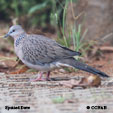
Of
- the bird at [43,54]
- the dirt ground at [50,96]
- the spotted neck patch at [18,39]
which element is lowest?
the dirt ground at [50,96]

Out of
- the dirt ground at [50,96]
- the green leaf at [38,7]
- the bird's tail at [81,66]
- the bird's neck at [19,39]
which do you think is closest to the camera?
the dirt ground at [50,96]

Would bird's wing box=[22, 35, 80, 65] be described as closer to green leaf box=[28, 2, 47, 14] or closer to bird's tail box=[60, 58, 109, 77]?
bird's tail box=[60, 58, 109, 77]

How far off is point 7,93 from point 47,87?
0.62 meters

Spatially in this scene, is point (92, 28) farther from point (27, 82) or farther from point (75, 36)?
point (27, 82)

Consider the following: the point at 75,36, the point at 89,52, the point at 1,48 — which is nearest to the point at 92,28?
the point at 89,52

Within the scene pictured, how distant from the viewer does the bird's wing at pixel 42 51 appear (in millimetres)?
5180

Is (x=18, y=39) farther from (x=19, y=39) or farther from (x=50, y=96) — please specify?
(x=50, y=96)

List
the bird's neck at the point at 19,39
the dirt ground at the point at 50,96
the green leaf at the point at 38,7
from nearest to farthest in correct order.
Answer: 1. the dirt ground at the point at 50,96
2. the bird's neck at the point at 19,39
3. the green leaf at the point at 38,7

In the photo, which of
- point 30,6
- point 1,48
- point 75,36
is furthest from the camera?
point 30,6

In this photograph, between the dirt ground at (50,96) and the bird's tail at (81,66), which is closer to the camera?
the dirt ground at (50,96)

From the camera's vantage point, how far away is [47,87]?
471 centimetres

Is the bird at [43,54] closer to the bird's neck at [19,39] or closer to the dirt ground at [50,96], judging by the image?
the bird's neck at [19,39]

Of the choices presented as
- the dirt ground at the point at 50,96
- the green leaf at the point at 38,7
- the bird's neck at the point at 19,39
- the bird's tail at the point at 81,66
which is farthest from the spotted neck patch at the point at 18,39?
the green leaf at the point at 38,7

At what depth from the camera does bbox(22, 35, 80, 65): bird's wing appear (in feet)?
17.0
